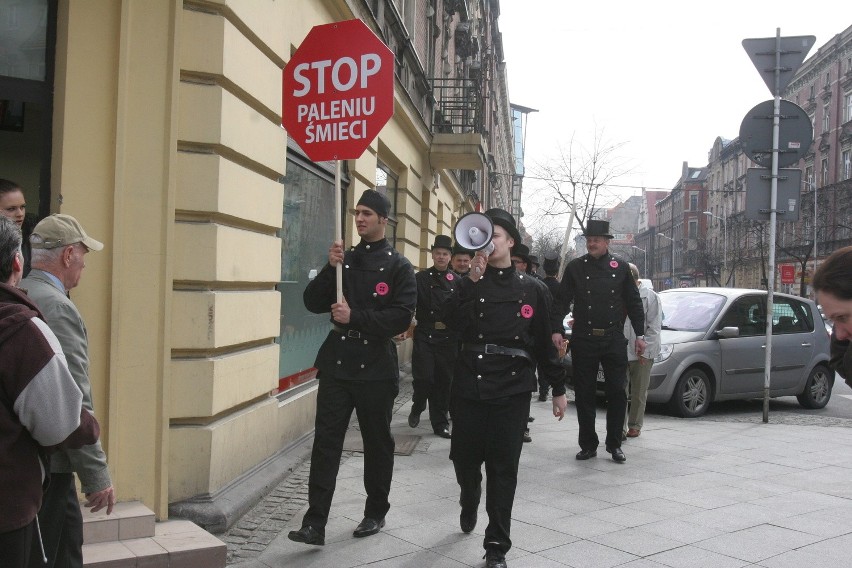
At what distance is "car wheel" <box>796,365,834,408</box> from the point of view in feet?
42.2

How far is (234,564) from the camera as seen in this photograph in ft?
15.9

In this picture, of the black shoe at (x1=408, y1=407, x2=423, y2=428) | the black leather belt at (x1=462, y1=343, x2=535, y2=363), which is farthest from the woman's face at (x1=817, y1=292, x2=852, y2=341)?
the black shoe at (x1=408, y1=407, x2=423, y2=428)

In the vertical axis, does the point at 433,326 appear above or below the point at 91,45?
below

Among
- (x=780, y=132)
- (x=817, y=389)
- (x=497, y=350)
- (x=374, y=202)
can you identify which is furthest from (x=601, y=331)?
(x=817, y=389)

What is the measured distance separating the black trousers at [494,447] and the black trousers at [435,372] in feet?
12.1

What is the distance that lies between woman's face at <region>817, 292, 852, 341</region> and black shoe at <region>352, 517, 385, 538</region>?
332 centimetres

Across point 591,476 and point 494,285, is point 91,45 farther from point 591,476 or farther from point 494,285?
point 591,476

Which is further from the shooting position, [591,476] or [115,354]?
[591,476]

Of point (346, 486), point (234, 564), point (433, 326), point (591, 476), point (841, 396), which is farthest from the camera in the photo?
point (841, 396)

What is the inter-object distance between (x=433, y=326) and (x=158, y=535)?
14.5 ft

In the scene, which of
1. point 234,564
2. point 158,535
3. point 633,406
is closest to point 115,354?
point 158,535

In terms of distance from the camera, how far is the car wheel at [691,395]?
36.7 feet

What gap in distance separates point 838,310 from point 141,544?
12.5ft

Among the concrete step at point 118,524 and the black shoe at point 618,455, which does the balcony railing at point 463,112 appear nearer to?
the black shoe at point 618,455
